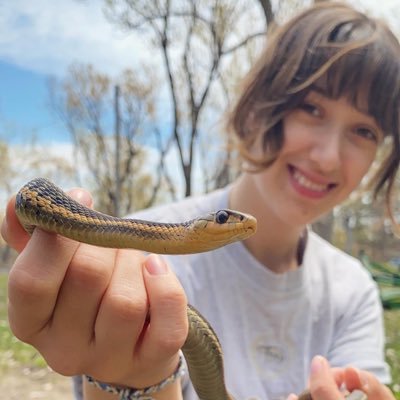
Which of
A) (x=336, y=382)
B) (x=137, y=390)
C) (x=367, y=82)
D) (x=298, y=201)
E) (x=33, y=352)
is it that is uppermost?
(x=367, y=82)

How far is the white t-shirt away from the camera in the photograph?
154cm

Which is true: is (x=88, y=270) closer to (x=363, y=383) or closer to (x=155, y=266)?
(x=155, y=266)

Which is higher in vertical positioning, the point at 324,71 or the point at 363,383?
the point at 324,71

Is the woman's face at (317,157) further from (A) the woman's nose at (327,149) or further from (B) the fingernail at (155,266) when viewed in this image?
(B) the fingernail at (155,266)

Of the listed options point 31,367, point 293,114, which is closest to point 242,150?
point 293,114

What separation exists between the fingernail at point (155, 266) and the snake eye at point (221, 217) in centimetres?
12

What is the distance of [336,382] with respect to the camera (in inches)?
46.5

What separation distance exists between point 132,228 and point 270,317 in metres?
0.94

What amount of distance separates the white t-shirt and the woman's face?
8.5 inches

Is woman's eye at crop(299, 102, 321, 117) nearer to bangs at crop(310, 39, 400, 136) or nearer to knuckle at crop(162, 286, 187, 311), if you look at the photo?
bangs at crop(310, 39, 400, 136)

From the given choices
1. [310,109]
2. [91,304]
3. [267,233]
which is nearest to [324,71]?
[310,109]

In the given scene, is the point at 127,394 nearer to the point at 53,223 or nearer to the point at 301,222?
the point at 53,223

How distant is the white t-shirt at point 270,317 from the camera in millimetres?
1542

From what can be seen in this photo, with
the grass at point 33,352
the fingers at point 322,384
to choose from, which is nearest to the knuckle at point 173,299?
the fingers at point 322,384
